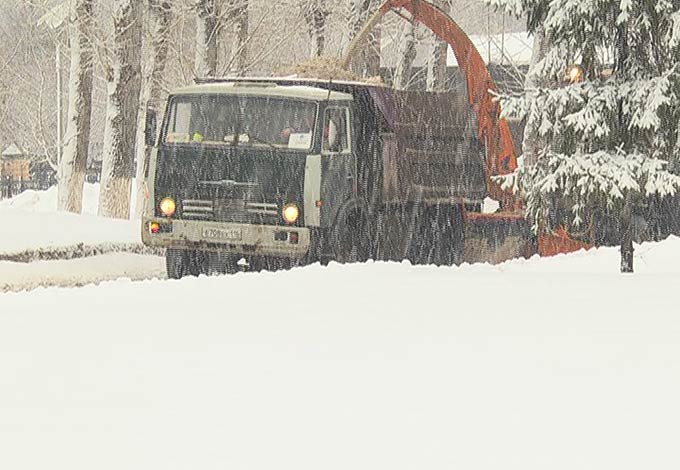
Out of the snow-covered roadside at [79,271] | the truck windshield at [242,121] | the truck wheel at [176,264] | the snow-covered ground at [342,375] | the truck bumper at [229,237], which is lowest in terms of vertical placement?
the snow-covered roadside at [79,271]

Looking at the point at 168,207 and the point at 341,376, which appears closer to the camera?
the point at 341,376

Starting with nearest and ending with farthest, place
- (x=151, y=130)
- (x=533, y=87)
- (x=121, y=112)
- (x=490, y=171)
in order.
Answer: (x=151, y=130) → (x=533, y=87) → (x=490, y=171) → (x=121, y=112)

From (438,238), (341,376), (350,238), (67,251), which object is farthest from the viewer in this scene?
(67,251)

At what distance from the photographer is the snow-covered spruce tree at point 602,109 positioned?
52.2ft

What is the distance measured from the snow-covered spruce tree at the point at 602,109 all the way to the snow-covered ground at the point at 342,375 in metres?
2.48

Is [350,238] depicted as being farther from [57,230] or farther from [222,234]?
[57,230]

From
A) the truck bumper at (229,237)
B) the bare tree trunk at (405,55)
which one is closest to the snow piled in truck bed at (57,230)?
the truck bumper at (229,237)

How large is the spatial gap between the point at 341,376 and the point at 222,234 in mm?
8259

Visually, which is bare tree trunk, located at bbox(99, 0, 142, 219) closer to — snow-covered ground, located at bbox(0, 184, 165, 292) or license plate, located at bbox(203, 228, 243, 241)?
snow-covered ground, located at bbox(0, 184, 165, 292)

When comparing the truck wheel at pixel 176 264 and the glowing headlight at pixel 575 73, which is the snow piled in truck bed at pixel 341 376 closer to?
the glowing headlight at pixel 575 73

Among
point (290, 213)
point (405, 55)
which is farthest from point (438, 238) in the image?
point (405, 55)

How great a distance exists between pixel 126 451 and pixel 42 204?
4570 cm

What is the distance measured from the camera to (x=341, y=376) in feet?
28.3

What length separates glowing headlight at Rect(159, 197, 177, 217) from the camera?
1698 centimetres
